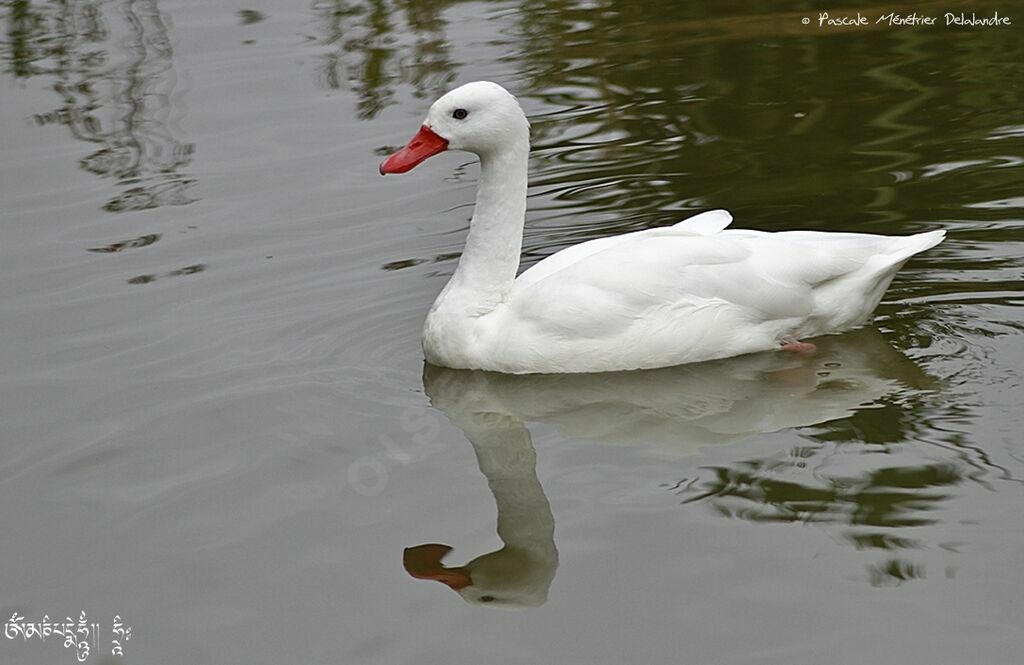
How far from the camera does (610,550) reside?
5.47 meters

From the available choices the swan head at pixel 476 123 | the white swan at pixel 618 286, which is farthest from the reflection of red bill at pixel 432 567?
the swan head at pixel 476 123

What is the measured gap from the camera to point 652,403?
21.9ft

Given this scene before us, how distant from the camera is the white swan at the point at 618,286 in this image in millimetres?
6852

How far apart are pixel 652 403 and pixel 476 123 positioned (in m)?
1.51

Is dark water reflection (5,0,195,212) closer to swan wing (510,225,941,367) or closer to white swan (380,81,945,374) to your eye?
white swan (380,81,945,374)

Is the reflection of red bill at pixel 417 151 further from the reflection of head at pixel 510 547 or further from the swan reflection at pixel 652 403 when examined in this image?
the reflection of head at pixel 510 547

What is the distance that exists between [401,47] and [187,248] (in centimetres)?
423

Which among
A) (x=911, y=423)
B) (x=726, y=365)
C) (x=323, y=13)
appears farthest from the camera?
(x=323, y=13)

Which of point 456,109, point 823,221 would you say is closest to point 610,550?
point 456,109

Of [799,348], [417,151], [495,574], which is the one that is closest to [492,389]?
[417,151]

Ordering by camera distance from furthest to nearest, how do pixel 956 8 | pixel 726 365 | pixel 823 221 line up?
pixel 956 8, pixel 823 221, pixel 726 365

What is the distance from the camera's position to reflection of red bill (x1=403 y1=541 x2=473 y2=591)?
213 inches

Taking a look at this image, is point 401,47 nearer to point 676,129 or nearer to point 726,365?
point 676,129

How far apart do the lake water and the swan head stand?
105 centimetres
